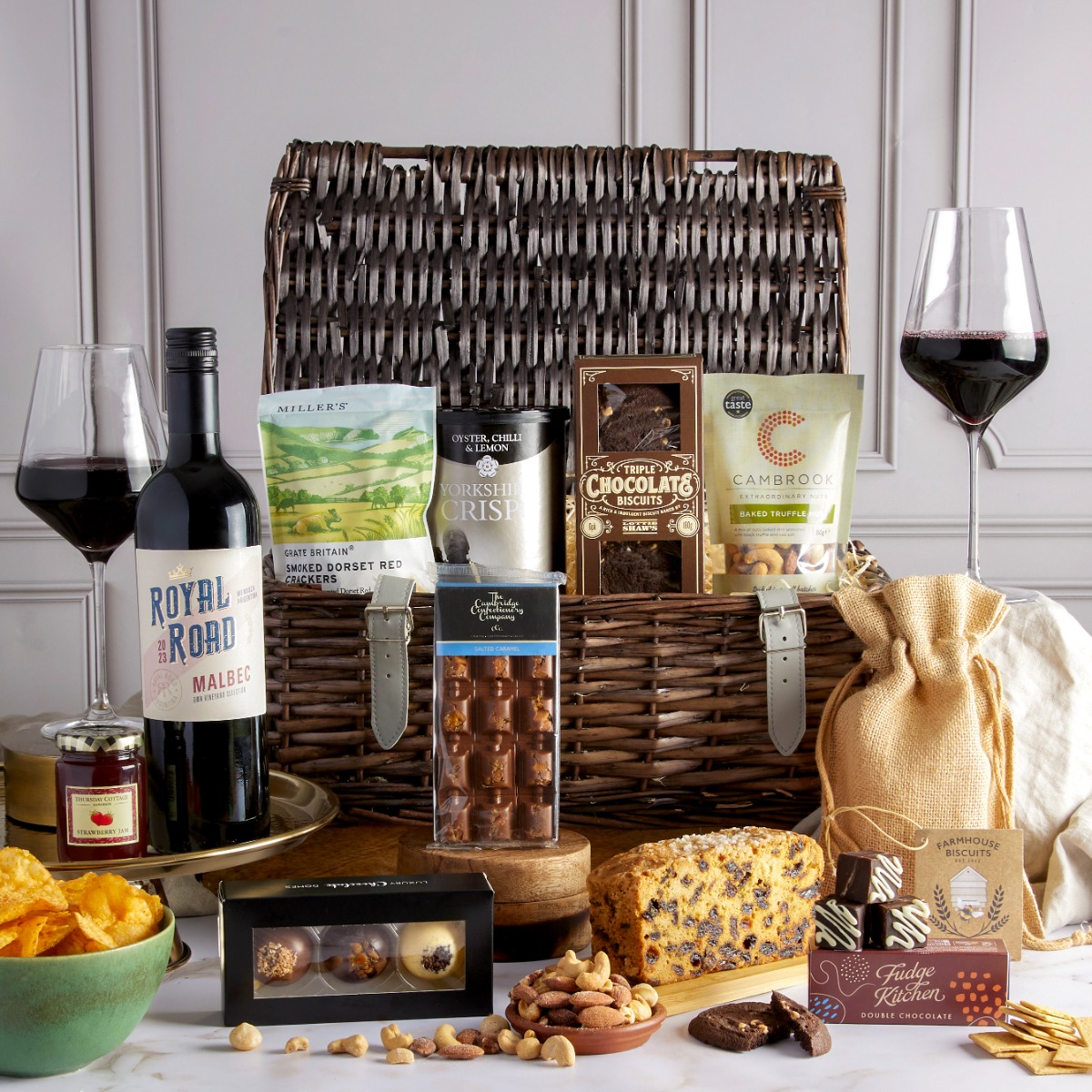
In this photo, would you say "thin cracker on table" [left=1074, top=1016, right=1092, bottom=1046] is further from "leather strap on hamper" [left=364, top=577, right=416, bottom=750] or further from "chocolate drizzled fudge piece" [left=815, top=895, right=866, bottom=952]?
"leather strap on hamper" [left=364, top=577, right=416, bottom=750]

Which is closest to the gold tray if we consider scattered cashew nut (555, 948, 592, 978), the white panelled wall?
scattered cashew nut (555, 948, 592, 978)

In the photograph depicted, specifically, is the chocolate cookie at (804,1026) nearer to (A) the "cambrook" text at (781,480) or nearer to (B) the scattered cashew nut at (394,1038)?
(B) the scattered cashew nut at (394,1038)

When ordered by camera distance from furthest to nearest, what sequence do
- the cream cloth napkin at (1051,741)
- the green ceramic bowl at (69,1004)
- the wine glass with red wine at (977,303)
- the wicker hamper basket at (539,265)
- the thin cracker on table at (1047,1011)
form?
the wicker hamper basket at (539,265) < the wine glass with red wine at (977,303) < the cream cloth napkin at (1051,741) < the thin cracker on table at (1047,1011) < the green ceramic bowl at (69,1004)

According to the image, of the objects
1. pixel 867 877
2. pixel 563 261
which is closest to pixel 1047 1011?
pixel 867 877

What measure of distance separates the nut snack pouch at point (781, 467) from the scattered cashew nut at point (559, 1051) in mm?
601

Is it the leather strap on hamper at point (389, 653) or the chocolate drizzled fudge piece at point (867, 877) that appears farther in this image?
the leather strap on hamper at point (389, 653)

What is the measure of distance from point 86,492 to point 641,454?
51 centimetres

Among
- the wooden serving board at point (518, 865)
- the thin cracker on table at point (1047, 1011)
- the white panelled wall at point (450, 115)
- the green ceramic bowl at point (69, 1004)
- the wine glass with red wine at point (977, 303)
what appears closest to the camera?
the green ceramic bowl at point (69, 1004)

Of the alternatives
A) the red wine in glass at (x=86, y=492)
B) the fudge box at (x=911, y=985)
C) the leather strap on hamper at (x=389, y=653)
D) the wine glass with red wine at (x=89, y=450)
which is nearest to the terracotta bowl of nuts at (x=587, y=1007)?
the fudge box at (x=911, y=985)

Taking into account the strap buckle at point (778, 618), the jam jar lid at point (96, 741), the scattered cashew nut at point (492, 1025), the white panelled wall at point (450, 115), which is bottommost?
the scattered cashew nut at point (492, 1025)

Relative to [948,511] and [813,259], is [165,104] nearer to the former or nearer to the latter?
[813,259]

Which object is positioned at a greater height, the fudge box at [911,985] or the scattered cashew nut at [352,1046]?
the fudge box at [911,985]

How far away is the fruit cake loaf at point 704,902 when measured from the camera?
0.87 m

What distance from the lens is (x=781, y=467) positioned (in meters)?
1.27
